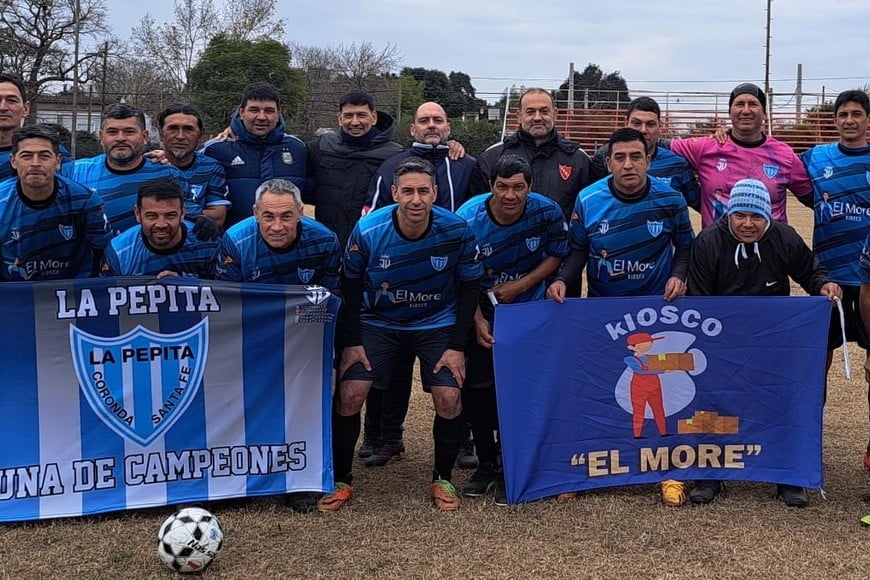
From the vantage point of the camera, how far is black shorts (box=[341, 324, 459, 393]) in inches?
200

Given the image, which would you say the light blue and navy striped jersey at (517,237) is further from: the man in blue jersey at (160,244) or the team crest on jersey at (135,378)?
the team crest on jersey at (135,378)

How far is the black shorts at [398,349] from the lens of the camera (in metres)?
5.07

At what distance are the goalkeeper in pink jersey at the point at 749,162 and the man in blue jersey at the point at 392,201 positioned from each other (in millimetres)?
1596

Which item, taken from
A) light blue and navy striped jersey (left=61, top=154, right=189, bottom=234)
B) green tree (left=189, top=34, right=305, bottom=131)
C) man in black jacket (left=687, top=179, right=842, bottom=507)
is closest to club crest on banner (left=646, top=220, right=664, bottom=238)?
man in black jacket (left=687, top=179, right=842, bottom=507)

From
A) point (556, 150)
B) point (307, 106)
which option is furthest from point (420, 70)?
point (556, 150)

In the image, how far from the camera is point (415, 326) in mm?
5148

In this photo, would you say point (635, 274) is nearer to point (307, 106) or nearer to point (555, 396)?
point (555, 396)

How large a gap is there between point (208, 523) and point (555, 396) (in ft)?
6.83

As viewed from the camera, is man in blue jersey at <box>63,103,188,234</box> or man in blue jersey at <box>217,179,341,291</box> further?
man in blue jersey at <box>63,103,188,234</box>

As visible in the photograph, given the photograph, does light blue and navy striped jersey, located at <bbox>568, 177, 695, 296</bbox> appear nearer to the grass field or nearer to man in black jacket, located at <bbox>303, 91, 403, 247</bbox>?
the grass field

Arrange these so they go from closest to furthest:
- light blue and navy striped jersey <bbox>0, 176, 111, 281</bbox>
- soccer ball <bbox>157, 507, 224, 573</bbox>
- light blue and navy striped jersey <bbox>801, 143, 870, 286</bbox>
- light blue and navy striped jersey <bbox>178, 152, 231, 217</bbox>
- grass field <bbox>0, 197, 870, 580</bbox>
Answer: soccer ball <bbox>157, 507, 224, 573</bbox> < grass field <bbox>0, 197, 870, 580</bbox> < light blue and navy striped jersey <bbox>0, 176, 111, 281</bbox> < light blue and navy striped jersey <bbox>801, 143, 870, 286</bbox> < light blue and navy striped jersey <bbox>178, 152, 231, 217</bbox>

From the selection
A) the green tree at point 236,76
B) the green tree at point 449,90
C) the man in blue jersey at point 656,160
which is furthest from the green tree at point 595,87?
the man in blue jersey at point 656,160

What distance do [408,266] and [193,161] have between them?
1.78 meters

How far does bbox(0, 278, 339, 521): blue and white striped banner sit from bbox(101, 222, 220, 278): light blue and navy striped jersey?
20 cm
